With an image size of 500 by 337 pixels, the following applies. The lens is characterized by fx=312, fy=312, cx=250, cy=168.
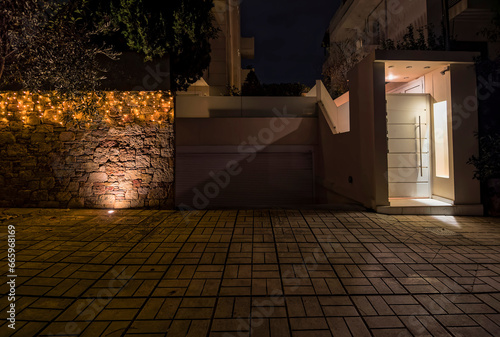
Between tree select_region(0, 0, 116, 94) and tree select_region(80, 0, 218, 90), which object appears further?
tree select_region(80, 0, 218, 90)

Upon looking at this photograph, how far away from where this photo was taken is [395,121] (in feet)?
26.4

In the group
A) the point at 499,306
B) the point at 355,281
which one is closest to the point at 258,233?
the point at 355,281

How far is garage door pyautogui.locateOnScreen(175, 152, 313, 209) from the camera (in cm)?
1087

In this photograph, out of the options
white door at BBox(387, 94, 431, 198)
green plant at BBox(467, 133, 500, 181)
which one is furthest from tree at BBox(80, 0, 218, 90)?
green plant at BBox(467, 133, 500, 181)

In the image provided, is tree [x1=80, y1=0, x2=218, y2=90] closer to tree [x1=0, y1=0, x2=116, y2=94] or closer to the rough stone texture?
tree [x1=0, y1=0, x2=116, y2=94]

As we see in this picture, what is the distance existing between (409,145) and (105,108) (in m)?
7.71

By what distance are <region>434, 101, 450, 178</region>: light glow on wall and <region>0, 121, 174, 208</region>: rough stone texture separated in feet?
21.8

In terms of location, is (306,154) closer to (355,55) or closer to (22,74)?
(355,55)

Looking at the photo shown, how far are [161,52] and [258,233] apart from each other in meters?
5.18

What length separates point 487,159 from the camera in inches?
268

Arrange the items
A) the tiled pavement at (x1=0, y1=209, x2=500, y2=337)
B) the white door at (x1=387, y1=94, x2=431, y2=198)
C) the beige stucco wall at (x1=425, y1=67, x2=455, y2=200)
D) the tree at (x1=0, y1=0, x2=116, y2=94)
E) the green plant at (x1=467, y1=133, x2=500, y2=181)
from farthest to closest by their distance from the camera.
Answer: the white door at (x1=387, y1=94, x2=431, y2=198)
the beige stucco wall at (x1=425, y1=67, x2=455, y2=200)
the green plant at (x1=467, y1=133, x2=500, y2=181)
the tree at (x1=0, y1=0, x2=116, y2=94)
the tiled pavement at (x1=0, y1=209, x2=500, y2=337)

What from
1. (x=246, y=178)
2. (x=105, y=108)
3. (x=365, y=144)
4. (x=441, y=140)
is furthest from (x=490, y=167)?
(x=105, y=108)

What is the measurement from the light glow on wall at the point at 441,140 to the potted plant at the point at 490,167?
621 millimetres

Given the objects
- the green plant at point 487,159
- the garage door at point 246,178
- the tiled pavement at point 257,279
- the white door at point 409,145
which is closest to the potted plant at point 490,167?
the green plant at point 487,159
